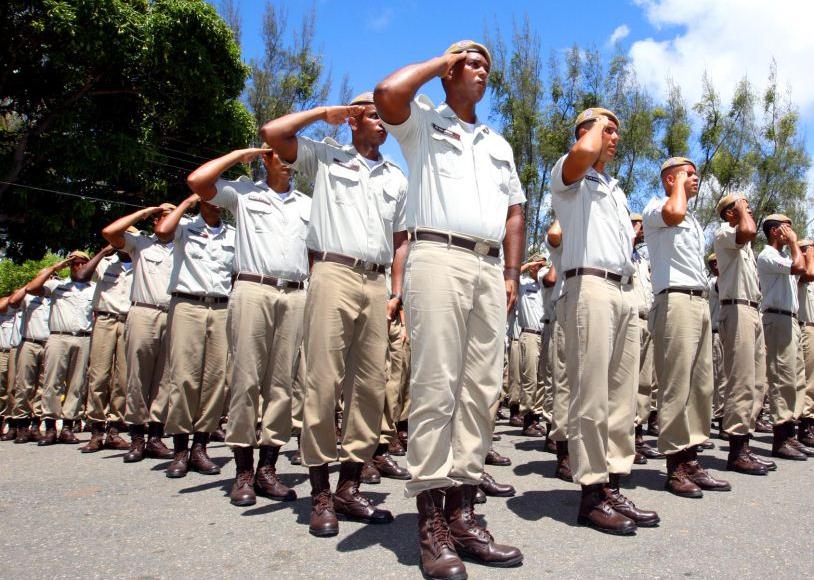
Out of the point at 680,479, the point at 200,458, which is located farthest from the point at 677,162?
the point at 200,458

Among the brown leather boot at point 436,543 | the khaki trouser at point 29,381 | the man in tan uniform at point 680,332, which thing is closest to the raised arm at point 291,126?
the brown leather boot at point 436,543

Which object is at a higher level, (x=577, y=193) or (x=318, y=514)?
(x=577, y=193)

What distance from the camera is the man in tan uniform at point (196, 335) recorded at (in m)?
5.48

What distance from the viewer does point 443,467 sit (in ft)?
10.0

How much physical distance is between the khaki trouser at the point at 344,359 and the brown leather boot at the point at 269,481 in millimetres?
613

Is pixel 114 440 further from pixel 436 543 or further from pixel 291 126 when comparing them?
pixel 436 543

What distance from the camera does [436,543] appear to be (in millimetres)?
2928

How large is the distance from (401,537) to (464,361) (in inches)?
→ 39.1

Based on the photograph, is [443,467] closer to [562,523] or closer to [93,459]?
[562,523]

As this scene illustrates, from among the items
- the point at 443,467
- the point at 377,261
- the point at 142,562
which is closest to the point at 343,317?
the point at 377,261

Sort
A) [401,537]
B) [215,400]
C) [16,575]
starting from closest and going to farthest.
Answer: [16,575] → [401,537] → [215,400]

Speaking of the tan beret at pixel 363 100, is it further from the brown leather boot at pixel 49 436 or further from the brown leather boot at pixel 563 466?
the brown leather boot at pixel 49 436

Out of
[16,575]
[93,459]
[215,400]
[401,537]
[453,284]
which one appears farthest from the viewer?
[93,459]

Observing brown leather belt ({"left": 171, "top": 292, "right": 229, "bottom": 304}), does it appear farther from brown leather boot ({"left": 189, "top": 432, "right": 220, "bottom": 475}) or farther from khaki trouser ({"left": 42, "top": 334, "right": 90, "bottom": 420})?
khaki trouser ({"left": 42, "top": 334, "right": 90, "bottom": 420})
